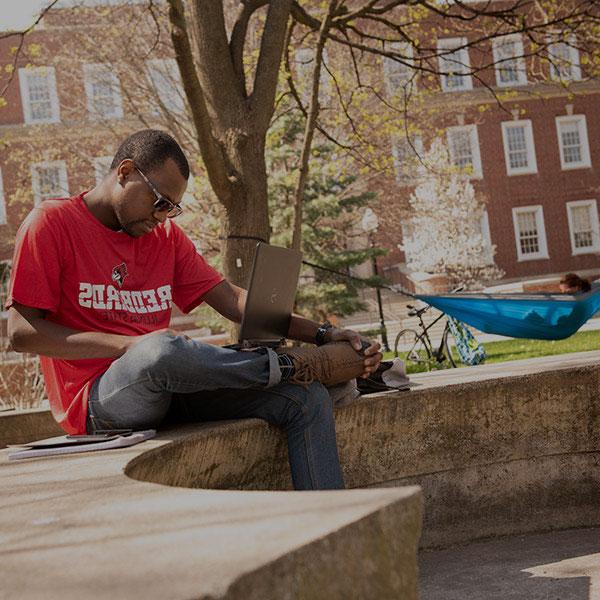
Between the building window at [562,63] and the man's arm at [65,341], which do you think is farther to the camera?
the building window at [562,63]

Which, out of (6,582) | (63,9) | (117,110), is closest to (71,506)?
(6,582)

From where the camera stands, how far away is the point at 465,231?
34.0 meters

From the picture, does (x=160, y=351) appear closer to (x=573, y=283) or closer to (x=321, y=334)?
(x=321, y=334)

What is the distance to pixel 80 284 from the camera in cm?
393

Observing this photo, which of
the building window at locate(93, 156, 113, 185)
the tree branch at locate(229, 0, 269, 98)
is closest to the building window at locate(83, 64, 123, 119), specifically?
the building window at locate(93, 156, 113, 185)

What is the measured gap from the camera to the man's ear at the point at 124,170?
3.97 metres

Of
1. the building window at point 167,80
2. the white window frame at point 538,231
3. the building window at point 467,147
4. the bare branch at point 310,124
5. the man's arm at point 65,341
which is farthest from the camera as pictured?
the white window frame at point 538,231

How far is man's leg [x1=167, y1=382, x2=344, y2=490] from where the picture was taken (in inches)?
148

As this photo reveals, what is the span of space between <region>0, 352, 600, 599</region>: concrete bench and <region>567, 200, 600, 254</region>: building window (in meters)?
34.3

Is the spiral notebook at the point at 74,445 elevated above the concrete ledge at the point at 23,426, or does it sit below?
above

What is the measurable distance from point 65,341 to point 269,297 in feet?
3.13

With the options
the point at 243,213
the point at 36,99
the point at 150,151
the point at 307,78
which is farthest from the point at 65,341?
the point at 36,99

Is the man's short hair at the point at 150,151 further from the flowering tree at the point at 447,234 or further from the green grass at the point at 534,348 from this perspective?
the flowering tree at the point at 447,234

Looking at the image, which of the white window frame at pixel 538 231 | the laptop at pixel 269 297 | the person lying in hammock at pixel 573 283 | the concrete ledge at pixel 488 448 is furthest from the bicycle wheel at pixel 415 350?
the white window frame at pixel 538 231
